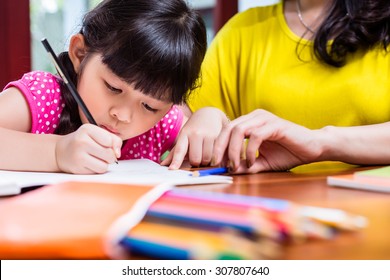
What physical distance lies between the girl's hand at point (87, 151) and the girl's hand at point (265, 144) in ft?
0.51

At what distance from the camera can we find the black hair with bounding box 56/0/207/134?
0.87 meters

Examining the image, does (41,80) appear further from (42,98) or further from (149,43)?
(149,43)

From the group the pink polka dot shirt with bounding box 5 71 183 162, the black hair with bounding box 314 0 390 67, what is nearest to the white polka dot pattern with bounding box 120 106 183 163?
the pink polka dot shirt with bounding box 5 71 183 162

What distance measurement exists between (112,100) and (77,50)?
0.17 m

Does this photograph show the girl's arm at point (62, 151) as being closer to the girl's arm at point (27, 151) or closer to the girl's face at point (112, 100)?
the girl's arm at point (27, 151)

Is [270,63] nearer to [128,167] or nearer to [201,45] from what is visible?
[201,45]

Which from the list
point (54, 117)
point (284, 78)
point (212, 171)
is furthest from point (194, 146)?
point (284, 78)

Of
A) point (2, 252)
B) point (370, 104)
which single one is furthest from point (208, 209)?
point (370, 104)

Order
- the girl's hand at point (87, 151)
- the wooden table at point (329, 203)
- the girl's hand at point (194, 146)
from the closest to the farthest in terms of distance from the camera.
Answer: the wooden table at point (329, 203), the girl's hand at point (87, 151), the girl's hand at point (194, 146)

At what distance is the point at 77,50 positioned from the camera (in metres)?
0.97

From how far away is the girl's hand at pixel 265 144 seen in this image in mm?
708

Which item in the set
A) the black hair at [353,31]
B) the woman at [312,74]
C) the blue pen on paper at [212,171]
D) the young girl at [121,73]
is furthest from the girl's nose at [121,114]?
the black hair at [353,31]

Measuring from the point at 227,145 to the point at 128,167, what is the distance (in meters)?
0.15

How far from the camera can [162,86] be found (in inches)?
35.1
